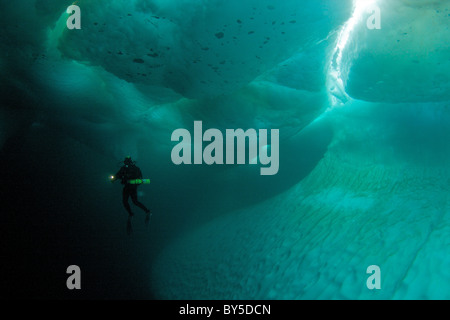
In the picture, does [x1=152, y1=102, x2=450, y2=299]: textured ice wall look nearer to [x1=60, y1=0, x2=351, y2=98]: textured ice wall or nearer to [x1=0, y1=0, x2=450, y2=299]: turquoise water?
[x1=0, y1=0, x2=450, y2=299]: turquoise water

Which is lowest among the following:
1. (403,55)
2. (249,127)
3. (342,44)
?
(249,127)

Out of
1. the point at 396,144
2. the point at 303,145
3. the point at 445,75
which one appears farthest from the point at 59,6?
the point at 396,144

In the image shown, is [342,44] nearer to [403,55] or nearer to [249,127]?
[403,55]

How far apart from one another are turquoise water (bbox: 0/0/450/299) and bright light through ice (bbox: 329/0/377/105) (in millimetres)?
70

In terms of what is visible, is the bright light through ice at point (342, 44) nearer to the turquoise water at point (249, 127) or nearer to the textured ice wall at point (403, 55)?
the turquoise water at point (249, 127)

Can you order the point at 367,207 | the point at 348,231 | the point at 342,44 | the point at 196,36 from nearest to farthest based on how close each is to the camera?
the point at 196,36 < the point at 348,231 < the point at 342,44 < the point at 367,207

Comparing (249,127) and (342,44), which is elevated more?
(342,44)

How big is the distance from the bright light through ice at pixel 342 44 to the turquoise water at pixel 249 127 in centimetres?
7

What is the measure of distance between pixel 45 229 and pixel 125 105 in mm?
11004

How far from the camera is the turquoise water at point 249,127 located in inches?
168

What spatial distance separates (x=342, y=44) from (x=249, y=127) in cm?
344

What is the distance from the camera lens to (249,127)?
7891 millimetres

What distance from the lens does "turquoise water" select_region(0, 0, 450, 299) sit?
428cm

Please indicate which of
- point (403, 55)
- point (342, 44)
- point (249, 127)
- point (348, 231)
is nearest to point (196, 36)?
point (249, 127)
